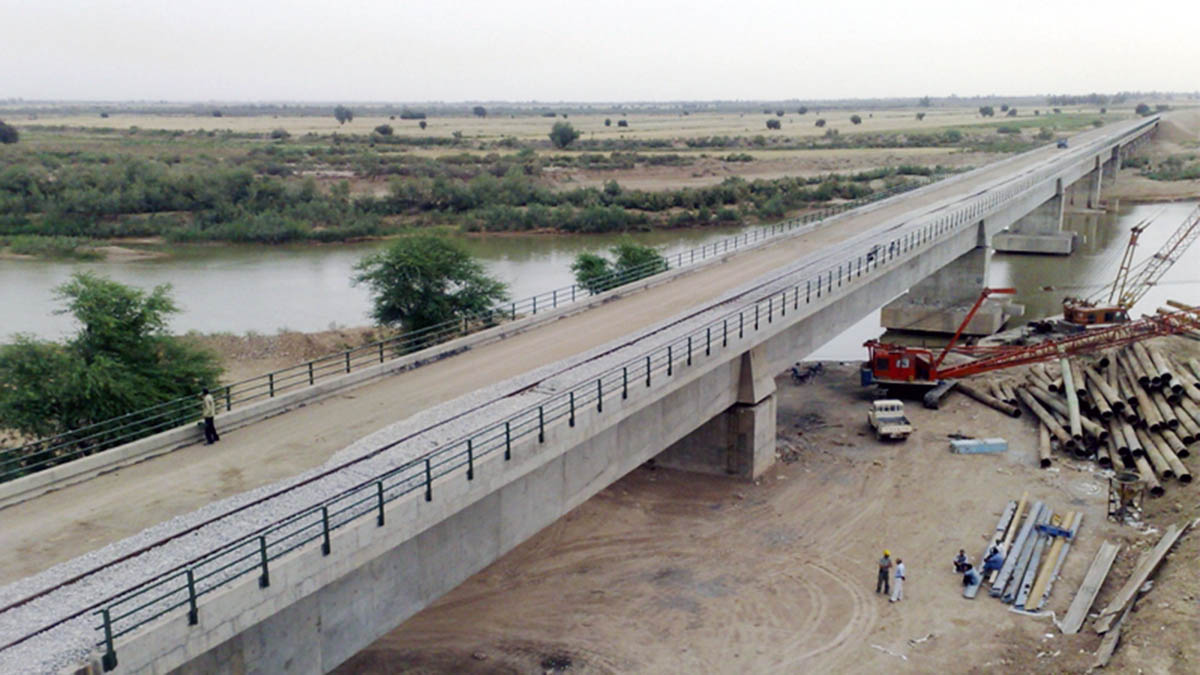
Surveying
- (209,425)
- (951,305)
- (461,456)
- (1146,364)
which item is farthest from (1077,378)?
(209,425)

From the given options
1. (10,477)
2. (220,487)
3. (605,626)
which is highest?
(220,487)

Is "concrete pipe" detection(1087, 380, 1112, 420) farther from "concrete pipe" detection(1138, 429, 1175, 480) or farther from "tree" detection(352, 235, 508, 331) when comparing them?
"tree" detection(352, 235, 508, 331)

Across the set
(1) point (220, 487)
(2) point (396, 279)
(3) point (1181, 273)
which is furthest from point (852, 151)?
(1) point (220, 487)

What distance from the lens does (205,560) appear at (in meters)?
12.0

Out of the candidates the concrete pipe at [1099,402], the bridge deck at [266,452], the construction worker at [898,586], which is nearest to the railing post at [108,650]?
the bridge deck at [266,452]

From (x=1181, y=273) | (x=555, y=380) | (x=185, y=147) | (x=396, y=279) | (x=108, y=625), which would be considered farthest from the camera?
(x=185, y=147)

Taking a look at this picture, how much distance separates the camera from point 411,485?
1470 centimetres

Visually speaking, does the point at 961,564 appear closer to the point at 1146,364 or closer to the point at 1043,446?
the point at 1043,446

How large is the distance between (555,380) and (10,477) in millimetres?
12057

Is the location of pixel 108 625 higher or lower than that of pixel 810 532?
higher

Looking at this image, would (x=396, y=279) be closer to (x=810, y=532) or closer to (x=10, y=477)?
(x=10, y=477)

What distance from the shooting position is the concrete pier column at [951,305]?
45.0 meters

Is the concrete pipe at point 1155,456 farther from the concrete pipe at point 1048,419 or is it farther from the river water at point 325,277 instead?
the river water at point 325,277

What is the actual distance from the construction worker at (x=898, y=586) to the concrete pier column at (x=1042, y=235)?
5156 cm
